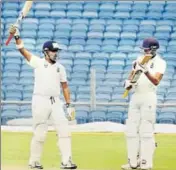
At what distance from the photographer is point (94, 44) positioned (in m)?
19.0

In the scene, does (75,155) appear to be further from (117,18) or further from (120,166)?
(117,18)

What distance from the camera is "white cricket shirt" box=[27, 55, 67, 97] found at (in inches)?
370

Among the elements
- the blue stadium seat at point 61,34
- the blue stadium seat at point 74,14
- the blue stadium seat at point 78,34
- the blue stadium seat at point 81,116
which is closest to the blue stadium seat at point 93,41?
the blue stadium seat at point 78,34

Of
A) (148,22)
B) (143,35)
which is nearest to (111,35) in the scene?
(143,35)

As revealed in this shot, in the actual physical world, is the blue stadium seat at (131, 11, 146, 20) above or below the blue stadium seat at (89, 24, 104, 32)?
above

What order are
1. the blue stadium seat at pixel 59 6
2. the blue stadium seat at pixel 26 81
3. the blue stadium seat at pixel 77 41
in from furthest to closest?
the blue stadium seat at pixel 59 6 → the blue stadium seat at pixel 77 41 → the blue stadium seat at pixel 26 81

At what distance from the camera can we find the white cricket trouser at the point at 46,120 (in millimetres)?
9386

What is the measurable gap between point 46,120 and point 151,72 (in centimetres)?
156

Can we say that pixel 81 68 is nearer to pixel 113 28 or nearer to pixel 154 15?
pixel 113 28

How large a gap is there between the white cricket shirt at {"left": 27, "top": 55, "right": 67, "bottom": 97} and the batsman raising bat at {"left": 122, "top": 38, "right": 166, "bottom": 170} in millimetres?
951

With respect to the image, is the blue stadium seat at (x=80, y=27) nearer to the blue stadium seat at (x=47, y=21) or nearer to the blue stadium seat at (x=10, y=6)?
the blue stadium seat at (x=47, y=21)

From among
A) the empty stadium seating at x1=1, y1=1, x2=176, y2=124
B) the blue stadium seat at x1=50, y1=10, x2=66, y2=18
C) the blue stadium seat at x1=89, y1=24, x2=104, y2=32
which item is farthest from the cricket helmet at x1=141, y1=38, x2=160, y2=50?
the blue stadium seat at x1=50, y1=10, x2=66, y2=18

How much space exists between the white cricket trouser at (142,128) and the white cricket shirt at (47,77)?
1.08 m

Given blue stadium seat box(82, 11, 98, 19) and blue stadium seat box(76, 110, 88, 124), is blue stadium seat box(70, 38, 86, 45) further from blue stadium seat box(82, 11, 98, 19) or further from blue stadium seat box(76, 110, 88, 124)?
blue stadium seat box(76, 110, 88, 124)
